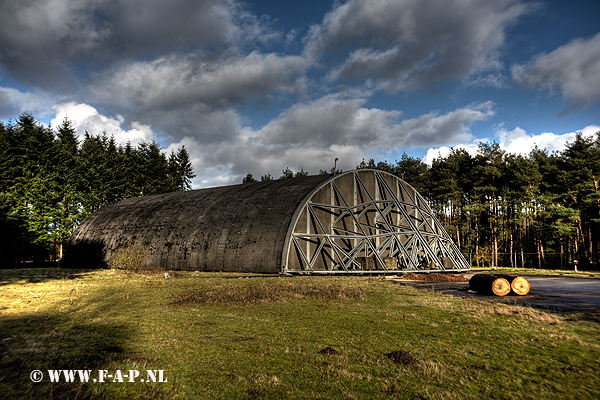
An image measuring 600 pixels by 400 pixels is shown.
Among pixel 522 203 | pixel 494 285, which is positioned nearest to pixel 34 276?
pixel 494 285

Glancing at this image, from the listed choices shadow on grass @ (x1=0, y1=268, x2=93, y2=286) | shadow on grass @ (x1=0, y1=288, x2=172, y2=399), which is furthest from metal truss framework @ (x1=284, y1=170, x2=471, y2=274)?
shadow on grass @ (x1=0, y1=288, x2=172, y2=399)

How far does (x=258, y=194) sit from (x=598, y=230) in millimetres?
49395

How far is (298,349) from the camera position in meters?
7.16

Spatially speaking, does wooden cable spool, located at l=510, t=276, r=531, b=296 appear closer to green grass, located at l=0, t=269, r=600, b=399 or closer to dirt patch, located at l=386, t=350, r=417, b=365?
green grass, located at l=0, t=269, r=600, b=399

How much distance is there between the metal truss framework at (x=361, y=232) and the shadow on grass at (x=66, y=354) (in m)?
14.8

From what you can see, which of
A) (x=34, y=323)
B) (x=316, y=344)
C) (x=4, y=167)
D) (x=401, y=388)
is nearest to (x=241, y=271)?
(x=34, y=323)

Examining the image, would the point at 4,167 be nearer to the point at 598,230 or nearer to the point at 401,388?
the point at 401,388

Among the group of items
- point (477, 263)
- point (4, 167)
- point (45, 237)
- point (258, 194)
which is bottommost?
point (477, 263)

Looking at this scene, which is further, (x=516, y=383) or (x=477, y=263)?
(x=477, y=263)

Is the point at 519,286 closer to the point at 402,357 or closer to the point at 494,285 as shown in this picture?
the point at 494,285

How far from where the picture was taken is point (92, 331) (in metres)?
8.35

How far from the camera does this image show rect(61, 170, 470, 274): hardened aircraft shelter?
24.6 meters

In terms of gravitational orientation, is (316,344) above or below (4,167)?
below

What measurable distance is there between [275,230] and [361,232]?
10.2 metres
